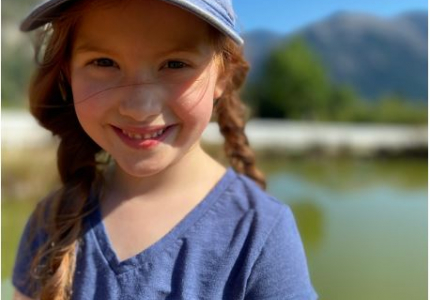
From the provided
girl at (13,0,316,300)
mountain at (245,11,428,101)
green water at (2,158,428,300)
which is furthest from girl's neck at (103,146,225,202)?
mountain at (245,11,428,101)

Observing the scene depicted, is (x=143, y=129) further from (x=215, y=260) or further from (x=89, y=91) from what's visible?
(x=215, y=260)

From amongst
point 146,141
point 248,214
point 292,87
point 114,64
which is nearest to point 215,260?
point 248,214

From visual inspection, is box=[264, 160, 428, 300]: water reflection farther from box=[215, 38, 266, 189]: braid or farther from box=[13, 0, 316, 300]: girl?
box=[13, 0, 316, 300]: girl

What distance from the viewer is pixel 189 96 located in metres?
0.68

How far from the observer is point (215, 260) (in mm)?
727

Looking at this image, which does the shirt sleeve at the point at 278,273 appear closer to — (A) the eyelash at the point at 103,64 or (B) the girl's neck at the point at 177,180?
(B) the girl's neck at the point at 177,180

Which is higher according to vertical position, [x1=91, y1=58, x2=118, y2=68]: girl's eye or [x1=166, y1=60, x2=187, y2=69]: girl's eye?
[x1=166, y1=60, x2=187, y2=69]: girl's eye

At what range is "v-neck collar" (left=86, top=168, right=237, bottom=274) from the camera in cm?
75

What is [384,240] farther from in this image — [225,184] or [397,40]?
[397,40]

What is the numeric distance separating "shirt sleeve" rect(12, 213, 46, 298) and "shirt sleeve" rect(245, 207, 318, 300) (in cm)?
34

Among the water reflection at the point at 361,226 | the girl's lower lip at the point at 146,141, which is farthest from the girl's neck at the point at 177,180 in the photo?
the water reflection at the point at 361,226

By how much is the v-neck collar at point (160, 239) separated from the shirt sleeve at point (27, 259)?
0.10 m

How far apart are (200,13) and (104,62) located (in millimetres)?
139

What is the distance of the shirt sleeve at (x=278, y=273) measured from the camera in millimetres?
703
